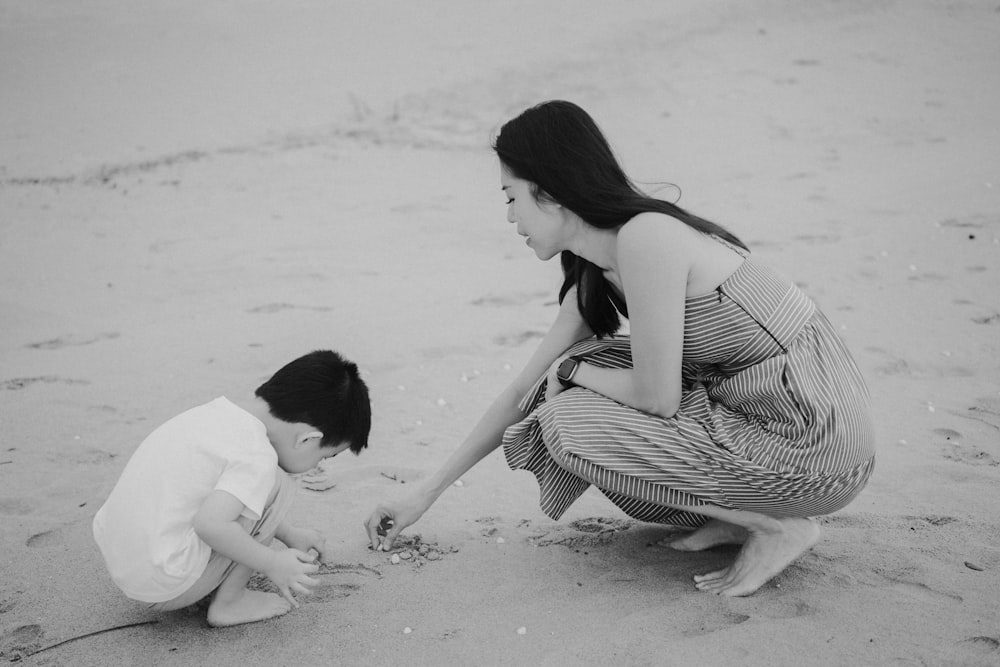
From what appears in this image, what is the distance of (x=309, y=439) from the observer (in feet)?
7.25

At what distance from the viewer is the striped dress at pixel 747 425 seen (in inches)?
85.0

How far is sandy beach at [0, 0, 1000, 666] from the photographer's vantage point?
2188 mm

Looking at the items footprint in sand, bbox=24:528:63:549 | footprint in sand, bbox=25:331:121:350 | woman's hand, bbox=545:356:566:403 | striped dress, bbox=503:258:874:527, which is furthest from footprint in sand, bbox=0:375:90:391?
striped dress, bbox=503:258:874:527

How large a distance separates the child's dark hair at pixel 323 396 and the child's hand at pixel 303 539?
0.29 m

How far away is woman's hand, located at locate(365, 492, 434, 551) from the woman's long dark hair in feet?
2.76

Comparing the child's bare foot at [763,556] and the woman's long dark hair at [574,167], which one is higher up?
the woman's long dark hair at [574,167]

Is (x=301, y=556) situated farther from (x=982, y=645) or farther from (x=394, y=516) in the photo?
(x=982, y=645)

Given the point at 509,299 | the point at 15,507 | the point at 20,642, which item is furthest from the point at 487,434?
the point at 509,299

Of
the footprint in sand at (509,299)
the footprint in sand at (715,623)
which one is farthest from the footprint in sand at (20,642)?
the footprint in sand at (509,299)

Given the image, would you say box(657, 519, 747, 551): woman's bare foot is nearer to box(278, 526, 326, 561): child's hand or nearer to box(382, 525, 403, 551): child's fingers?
box(382, 525, 403, 551): child's fingers

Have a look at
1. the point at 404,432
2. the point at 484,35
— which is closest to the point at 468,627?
the point at 404,432

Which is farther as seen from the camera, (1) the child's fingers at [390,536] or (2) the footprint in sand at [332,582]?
(1) the child's fingers at [390,536]

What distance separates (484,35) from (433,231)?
192 inches

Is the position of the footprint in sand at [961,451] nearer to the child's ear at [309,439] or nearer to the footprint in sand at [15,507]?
the child's ear at [309,439]
